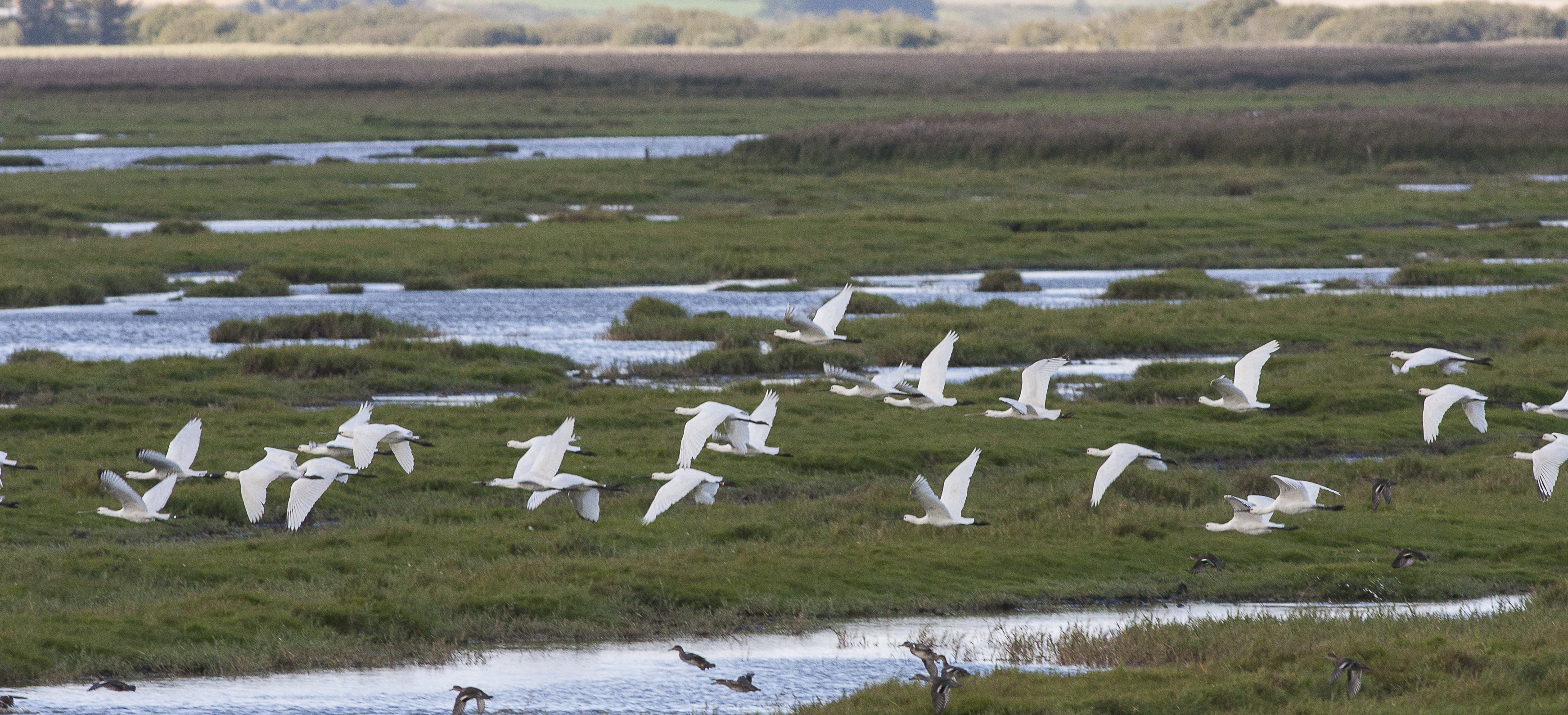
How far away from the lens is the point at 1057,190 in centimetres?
6556

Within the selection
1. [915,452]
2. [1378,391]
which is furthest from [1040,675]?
[1378,391]

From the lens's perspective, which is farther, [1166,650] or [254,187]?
[254,187]

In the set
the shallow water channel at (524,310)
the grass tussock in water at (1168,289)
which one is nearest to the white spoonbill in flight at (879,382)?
the shallow water channel at (524,310)

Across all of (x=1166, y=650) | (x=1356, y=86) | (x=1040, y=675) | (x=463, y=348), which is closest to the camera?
(x=1040, y=675)

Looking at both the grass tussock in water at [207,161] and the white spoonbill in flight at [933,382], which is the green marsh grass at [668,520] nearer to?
the white spoonbill in flight at [933,382]

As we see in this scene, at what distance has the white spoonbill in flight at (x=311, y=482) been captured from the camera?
606 inches

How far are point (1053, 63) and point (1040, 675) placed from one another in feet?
610

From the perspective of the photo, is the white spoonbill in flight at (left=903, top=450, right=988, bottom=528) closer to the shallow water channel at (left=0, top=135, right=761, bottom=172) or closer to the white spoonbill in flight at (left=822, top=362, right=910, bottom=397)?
the white spoonbill in flight at (left=822, top=362, right=910, bottom=397)

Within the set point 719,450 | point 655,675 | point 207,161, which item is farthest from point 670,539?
point 207,161

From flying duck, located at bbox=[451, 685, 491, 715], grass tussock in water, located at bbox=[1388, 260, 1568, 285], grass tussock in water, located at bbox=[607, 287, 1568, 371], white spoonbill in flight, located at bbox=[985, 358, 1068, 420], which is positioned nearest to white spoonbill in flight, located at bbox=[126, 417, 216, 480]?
flying duck, located at bbox=[451, 685, 491, 715]

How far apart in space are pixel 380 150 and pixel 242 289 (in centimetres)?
4974

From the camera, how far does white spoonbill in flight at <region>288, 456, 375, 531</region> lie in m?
15.4

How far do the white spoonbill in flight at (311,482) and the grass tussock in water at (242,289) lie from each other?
85.2ft

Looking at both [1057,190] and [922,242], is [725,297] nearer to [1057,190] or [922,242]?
[922,242]
